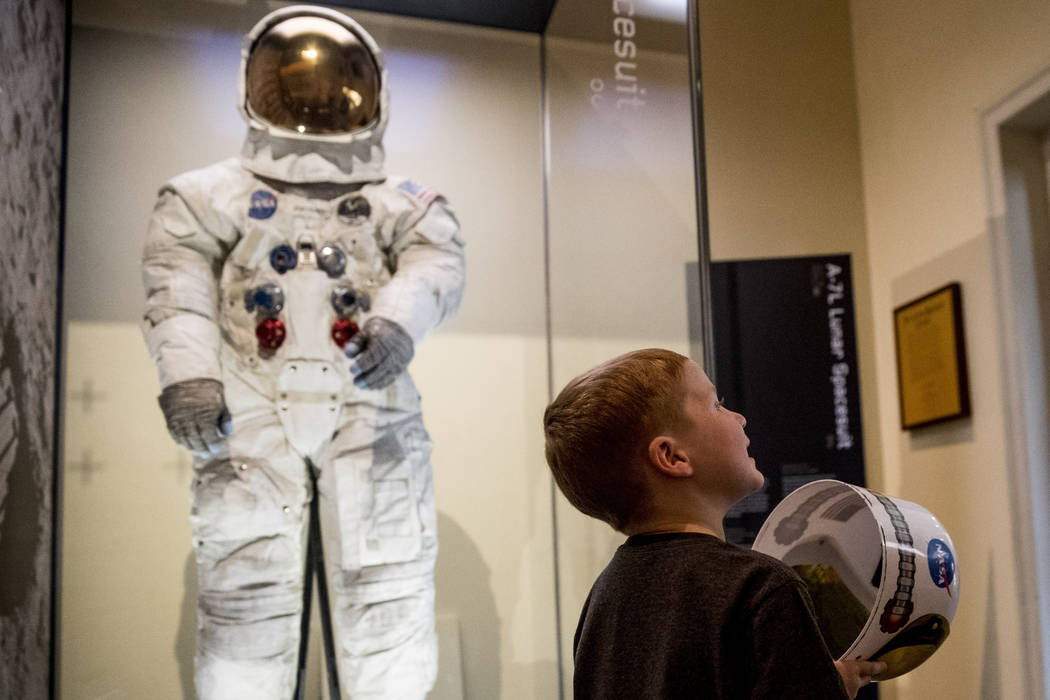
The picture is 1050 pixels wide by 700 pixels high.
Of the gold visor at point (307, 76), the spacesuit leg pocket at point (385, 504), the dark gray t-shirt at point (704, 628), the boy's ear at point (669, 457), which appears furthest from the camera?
the gold visor at point (307, 76)

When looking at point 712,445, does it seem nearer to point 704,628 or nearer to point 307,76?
point 704,628

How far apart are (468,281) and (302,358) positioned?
0.96 metres

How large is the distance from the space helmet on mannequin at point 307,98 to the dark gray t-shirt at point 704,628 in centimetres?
142

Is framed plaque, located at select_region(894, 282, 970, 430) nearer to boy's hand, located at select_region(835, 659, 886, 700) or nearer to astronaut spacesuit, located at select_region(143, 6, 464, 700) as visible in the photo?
astronaut spacesuit, located at select_region(143, 6, 464, 700)

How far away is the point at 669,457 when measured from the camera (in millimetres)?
1002

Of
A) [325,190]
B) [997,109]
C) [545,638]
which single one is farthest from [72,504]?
[997,109]

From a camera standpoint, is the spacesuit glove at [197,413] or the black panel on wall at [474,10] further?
the black panel on wall at [474,10]

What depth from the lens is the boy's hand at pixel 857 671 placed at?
1.00 meters

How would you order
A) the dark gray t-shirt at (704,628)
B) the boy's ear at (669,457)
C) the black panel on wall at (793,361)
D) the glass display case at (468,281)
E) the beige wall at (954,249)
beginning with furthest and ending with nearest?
1. the black panel on wall at (793,361)
2. the glass display case at (468,281)
3. the beige wall at (954,249)
4. the boy's ear at (669,457)
5. the dark gray t-shirt at (704,628)

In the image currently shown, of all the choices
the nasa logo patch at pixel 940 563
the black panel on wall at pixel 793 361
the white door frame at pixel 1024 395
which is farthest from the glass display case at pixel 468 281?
the nasa logo patch at pixel 940 563

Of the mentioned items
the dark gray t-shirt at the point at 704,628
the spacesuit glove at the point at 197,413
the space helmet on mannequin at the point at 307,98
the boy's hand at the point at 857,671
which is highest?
the space helmet on mannequin at the point at 307,98

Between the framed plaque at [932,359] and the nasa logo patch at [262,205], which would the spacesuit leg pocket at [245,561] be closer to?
the nasa logo patch at [262,205]

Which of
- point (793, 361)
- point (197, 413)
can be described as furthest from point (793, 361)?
point (197, 413)

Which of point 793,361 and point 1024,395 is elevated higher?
point 793,361
